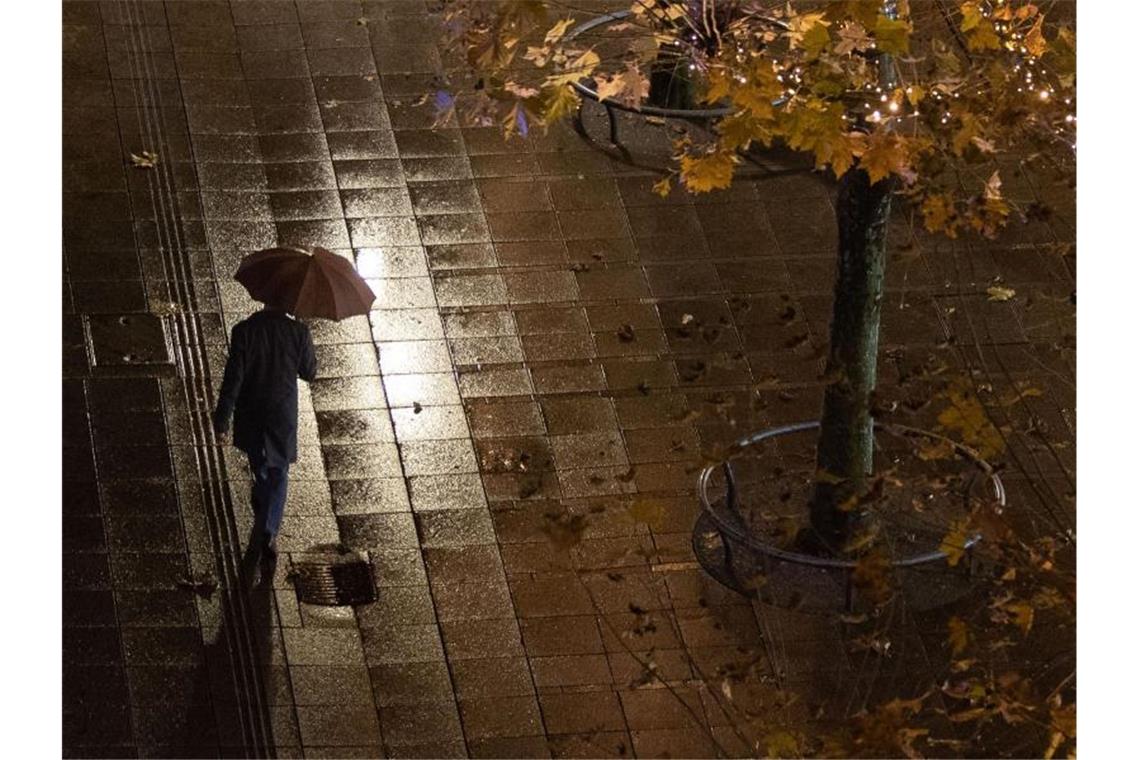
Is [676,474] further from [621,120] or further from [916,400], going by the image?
[621,120]

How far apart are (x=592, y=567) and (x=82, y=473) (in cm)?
300

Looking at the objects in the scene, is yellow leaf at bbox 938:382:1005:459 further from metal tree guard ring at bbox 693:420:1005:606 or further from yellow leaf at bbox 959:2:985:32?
yellow leaf at bbox 959:2:985:32

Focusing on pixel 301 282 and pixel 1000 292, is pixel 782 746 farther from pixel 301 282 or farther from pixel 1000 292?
pixel 1000 292

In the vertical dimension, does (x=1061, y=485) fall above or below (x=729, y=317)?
below

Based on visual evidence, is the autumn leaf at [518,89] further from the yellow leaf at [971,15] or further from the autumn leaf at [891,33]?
the autumn leaf at [891,33]

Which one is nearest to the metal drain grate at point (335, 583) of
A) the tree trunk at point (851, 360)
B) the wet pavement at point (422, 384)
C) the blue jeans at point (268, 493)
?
the wet pavement at point (422, 384)

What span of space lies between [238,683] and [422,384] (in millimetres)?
2847

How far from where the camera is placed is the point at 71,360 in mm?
12500

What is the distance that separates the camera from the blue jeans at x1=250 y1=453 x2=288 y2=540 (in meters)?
11.0

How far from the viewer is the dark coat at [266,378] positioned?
1066cm

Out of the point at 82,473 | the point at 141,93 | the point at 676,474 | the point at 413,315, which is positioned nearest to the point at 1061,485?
the point at 676,474

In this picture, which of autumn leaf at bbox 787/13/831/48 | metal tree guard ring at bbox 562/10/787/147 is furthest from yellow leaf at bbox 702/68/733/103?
metal tree guard ring at bbox 562/10/787/147

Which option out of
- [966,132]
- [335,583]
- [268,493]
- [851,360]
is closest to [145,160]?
[268,493]

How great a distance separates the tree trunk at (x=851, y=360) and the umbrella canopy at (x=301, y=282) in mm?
2668
